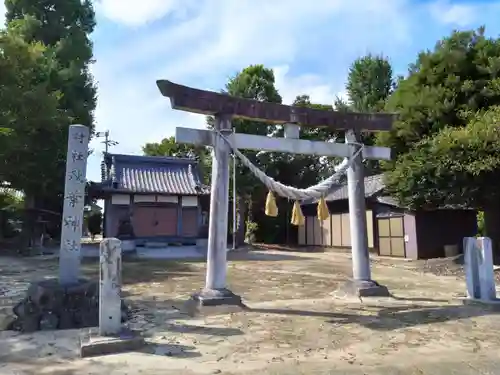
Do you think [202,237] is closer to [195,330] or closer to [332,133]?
[332,133]

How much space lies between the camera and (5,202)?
89.4 ft

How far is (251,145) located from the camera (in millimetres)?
8273

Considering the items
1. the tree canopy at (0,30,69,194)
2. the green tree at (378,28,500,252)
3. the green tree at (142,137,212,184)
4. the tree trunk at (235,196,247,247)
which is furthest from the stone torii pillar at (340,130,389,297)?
the green tree at (142,137,212,184)

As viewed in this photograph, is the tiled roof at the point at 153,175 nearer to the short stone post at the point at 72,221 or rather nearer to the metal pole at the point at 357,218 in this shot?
the metal pole at the point at 357,218

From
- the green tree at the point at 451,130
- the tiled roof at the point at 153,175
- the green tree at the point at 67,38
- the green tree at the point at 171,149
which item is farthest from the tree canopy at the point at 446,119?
the green tree at the point at 171,149

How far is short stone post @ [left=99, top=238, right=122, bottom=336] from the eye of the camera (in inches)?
212

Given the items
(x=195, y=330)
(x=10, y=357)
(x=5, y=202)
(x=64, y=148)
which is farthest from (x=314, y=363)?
(x=5, y=202)

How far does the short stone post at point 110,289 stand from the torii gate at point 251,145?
2.19m

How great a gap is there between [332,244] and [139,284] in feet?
55.9

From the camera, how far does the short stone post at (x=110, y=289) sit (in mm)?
5375

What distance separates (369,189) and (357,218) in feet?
50.4

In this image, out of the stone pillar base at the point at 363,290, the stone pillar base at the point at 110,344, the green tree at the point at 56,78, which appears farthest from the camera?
the green tree at the point at 56,78

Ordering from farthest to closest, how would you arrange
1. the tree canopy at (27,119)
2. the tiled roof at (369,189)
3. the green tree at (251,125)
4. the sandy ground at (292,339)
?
1. the green tree at (251,125)
2. the tiled roof at (369,189)
3. the tree canopy at (27,119)
4. the sandy ground at (292,339)

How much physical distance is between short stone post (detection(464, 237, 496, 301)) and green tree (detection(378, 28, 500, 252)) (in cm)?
579
